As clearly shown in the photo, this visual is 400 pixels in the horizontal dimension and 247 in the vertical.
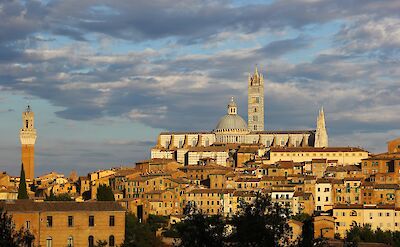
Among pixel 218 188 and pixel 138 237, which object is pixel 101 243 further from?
pixel 218 188

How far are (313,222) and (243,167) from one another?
29.4 meters

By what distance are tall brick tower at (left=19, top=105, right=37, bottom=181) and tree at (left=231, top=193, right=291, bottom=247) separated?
6820 centimetres

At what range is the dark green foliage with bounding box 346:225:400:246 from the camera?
168ft

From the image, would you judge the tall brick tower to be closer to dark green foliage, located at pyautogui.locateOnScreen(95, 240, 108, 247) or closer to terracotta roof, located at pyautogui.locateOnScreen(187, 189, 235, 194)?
terracotta roof, located at pyautogui.locateOnScreen(187, 189, 235, 194)

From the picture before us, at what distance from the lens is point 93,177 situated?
257 ft

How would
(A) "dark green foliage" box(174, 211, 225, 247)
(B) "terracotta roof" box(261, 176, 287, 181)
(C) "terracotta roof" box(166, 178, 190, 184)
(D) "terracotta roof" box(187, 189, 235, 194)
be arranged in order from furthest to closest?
(B) "terracotta roof" box(261, 176, 287, 181) < (C) "terracotta roof" box(166, 178, 190, 184) < (D) "terracotta roof" box(187, 189, 235, 194) < (A) "dark green foliage" box(174, 211, 225, 247)

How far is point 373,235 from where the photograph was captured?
52.7 metres

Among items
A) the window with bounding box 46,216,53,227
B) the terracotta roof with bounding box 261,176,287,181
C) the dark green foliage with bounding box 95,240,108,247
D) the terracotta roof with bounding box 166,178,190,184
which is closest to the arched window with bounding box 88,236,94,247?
the dark green foliage with bounding box 95,240,108,247

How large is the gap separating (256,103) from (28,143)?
40945mm

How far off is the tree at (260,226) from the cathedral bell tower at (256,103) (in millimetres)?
100884

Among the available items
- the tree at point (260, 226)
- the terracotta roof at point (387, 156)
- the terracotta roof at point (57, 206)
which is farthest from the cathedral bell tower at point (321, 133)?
the tree at point (260, 226)

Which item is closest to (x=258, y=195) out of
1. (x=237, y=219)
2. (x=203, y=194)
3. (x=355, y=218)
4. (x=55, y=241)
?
(x=237, y=219)

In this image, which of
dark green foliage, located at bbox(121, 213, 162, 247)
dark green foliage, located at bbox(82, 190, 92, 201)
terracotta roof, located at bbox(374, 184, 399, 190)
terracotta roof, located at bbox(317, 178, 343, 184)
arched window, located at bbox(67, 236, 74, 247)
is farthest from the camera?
dark green foliage, located at bbox(82, 190, 92, 201)

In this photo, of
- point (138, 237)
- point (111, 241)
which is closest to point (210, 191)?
point (138, 237)
